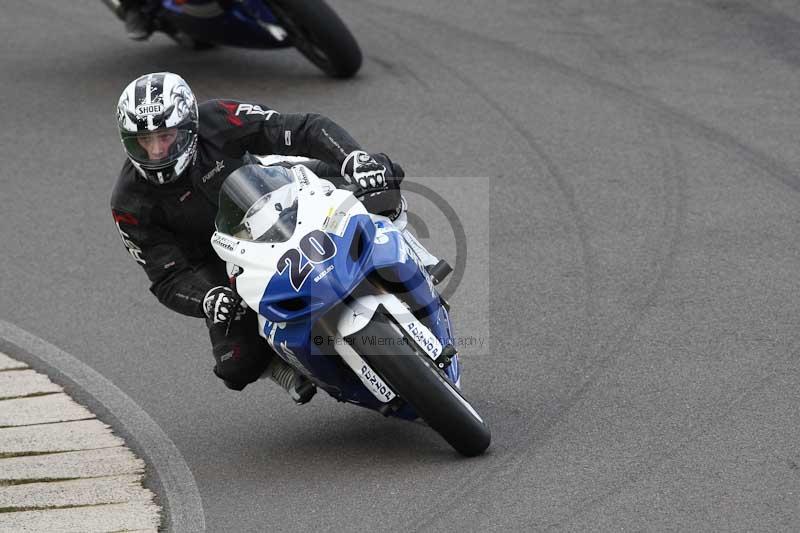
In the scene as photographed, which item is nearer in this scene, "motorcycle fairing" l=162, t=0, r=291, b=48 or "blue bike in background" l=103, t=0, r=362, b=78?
"blue bike in background" l=103, t=0, r=362, b=78

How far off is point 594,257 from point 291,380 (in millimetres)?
2582

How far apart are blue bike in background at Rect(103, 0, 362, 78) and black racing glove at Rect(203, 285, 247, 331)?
18.2 feet

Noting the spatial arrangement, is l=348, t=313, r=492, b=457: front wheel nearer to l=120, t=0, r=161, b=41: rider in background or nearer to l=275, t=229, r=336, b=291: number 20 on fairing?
l=275, t=229, r=336, b=291: number 20 on fairing

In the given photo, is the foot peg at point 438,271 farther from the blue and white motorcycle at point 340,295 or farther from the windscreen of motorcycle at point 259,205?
the windscreen of motorcycle at point 259,205

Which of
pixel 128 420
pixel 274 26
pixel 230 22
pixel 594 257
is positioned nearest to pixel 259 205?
pixel 128 420

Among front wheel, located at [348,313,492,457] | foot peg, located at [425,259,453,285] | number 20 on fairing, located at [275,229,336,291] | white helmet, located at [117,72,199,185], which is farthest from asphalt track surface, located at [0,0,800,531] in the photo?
white helmet, located at [117,72,199,185]

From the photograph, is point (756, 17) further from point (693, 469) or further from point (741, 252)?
point (693, 469)

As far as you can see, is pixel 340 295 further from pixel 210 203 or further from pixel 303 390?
pixel 210 203

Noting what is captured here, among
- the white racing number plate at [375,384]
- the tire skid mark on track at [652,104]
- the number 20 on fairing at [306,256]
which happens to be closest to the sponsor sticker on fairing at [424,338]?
the white racing number plate at [375,384]

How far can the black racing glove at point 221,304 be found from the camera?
577 cm

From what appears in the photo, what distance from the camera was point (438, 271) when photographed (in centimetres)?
616

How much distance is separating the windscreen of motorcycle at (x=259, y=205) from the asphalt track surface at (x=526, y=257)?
1196mm

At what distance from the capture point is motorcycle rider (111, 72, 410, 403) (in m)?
5.91

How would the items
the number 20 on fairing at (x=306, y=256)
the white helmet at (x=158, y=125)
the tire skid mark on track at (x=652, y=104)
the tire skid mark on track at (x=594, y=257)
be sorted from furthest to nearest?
the tire skid mark on track at (x=652, y=104), the white helmet at (x=158, y=125), the tire skid mark on track at (x=594, y=257), the number 20 on fairing at (x=306, y=256)
